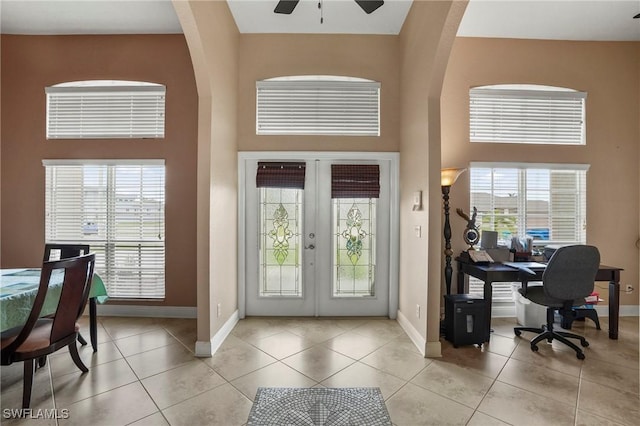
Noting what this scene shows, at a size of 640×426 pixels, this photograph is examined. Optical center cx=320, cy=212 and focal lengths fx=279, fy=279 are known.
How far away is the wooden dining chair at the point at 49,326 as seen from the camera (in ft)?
6.22

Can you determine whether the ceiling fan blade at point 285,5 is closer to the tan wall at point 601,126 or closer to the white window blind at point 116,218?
the white window blind at point 116,218

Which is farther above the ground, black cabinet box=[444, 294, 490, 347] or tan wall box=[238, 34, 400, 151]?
tan wall box=[238, 34, 400, 151]

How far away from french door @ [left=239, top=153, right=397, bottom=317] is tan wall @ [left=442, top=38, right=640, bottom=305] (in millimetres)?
1683

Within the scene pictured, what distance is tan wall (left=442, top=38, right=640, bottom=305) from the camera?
362 cm

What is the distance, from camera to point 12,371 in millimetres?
2350

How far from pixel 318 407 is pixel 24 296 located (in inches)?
88.2

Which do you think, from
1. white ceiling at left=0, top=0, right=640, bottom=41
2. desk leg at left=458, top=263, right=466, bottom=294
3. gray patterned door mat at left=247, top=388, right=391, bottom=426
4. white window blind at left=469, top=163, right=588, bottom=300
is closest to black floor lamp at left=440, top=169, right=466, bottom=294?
desk leg at left=458, top=263, right=466, bottom=294

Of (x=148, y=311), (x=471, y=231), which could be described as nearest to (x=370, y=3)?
(x=471, y=231)

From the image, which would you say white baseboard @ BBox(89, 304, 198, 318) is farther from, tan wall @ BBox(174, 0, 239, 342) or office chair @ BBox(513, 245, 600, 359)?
office chair @ BBox(513, 245, 600, 359)

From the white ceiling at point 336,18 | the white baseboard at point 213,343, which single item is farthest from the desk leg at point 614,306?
the white baseboard at point 213,343

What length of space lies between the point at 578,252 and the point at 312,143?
298 centimetres

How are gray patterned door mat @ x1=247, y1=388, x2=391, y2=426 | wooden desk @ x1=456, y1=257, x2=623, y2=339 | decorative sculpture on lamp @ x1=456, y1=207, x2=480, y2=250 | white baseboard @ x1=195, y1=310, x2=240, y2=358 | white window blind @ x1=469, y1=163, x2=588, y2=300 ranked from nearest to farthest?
1. gray patterned door mat @ x1=247, y1=388, x2=391, y2=426
2. white baseboard @ x1=195, y1=310, x2=240, y2=358
3. wooden desk @ x1=456, y1=257, x2=623, y2=339
4. decorative sculpture on lamp @ x1=456, y1=207, x2=480, y2=250
5. white window blind @ x1=469, y1=163, x2=588, y2=300

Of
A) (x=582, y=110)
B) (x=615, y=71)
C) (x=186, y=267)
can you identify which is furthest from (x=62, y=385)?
(x=615, y=71)

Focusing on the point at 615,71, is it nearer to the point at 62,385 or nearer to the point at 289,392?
the point at 289,392
